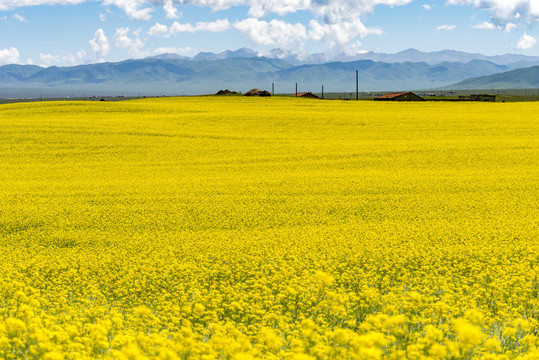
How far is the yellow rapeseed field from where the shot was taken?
6273 mm

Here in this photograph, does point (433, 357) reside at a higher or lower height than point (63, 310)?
higher

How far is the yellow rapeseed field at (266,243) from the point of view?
627cm

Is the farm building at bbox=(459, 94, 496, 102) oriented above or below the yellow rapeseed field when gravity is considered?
above

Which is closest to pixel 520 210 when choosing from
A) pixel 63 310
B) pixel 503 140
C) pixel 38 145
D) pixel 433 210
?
pixel 433 210

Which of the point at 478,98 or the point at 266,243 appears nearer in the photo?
the point at 266,243

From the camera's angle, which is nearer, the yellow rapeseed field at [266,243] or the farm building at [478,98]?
the yellow rapeseed field at [266,243]

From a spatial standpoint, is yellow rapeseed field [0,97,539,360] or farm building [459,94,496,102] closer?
yellow rapeseed field [0,97,539,360]

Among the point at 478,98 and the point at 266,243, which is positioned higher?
the point at 478,98

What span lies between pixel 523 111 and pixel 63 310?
163 feet

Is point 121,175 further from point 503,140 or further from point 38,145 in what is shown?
point 503,140

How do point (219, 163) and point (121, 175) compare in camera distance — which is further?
point (219, 163)

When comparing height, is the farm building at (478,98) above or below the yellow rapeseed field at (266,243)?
above

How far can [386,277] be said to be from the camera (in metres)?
9.94

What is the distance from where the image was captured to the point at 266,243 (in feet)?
42.9
